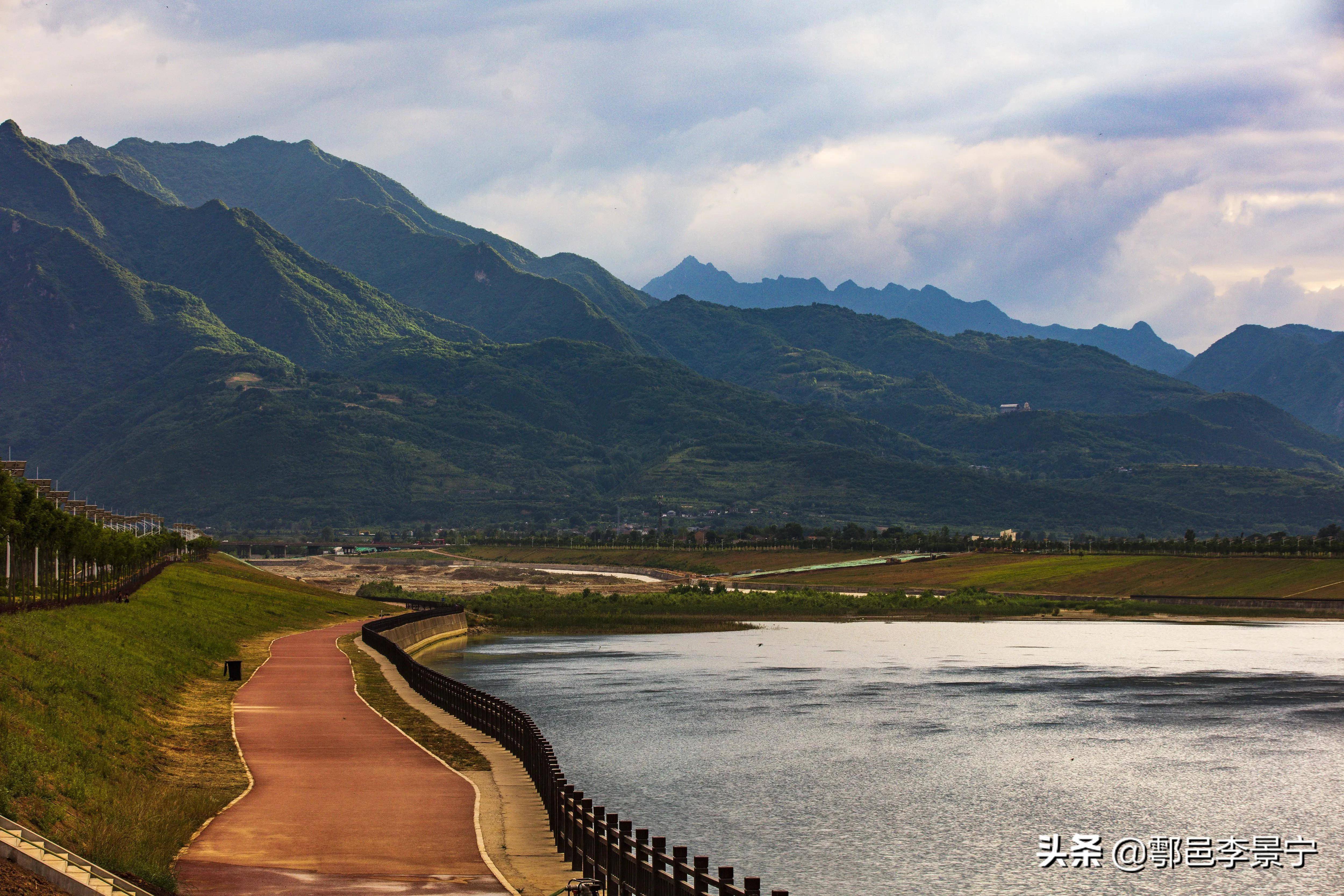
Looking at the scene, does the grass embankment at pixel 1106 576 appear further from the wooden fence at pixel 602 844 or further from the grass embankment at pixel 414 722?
the wooden fence at pixel 602 844

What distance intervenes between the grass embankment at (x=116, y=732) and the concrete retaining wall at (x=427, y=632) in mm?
18475

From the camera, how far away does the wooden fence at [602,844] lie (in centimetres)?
1789

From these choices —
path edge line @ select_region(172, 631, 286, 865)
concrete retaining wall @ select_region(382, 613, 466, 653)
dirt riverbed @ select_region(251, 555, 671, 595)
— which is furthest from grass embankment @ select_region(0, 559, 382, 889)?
dirt riverbed @ select_region(251, 555, 671, 595)

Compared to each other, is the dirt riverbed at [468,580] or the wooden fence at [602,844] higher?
the wooden fence at [602,844]

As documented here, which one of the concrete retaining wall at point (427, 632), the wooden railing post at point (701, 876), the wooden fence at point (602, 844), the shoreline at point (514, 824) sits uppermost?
the wooden railing post at point (701, 876)

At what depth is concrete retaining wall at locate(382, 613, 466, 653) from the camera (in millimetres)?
78812

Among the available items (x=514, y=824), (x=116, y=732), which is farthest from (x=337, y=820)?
(x=116, y=732)

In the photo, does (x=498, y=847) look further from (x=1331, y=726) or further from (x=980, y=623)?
(x=980, y=623)

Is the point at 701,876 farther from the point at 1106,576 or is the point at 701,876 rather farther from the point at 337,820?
the point at 1106,576

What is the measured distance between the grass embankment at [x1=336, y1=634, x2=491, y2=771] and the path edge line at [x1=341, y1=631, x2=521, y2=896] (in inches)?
4.5

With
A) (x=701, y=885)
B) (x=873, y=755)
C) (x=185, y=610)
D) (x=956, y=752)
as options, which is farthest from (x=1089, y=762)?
(x=185, y=610)

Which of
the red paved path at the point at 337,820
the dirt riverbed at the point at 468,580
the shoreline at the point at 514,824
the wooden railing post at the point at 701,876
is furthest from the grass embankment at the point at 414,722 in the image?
the dirt riverbed at the point at 468,580

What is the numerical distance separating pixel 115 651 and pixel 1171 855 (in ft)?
105

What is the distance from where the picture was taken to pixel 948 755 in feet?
151
